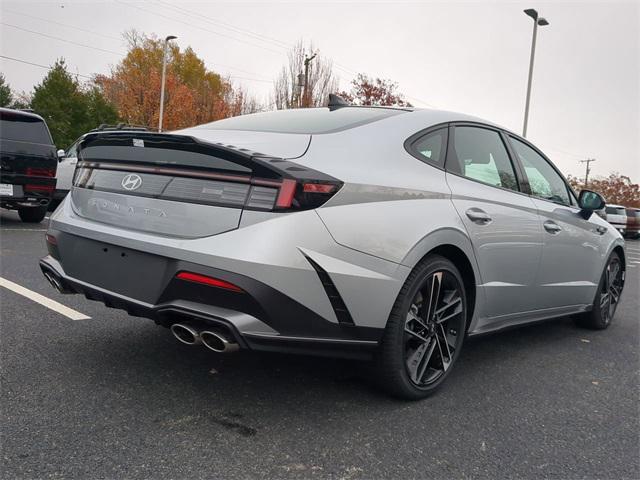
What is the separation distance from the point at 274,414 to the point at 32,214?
8.85 m

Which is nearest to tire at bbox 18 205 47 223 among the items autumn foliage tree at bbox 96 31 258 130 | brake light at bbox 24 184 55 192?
brake light at bbox 24 184 55 192

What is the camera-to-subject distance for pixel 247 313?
2180mm

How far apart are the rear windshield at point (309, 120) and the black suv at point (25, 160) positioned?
647cm

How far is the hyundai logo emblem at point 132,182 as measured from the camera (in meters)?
2.51

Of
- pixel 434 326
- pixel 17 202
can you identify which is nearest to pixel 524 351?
pixel 434 326

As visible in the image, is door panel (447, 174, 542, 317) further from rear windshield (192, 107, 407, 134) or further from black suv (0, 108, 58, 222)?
black suv (0, 108, 58, 222)

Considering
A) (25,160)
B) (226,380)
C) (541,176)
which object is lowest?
(226,380)

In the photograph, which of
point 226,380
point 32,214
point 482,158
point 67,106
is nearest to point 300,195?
point 226,380

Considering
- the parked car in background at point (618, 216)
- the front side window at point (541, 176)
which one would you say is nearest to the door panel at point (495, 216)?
the front side window at point (541, 176)

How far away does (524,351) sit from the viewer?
13.0ft

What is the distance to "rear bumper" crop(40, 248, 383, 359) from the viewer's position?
Answer: 2164 millimetres

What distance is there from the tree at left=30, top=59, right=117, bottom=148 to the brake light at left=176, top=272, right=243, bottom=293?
31383mm

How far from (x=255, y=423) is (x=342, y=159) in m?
1.19

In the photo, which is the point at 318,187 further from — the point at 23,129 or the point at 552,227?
the point at 23,129
